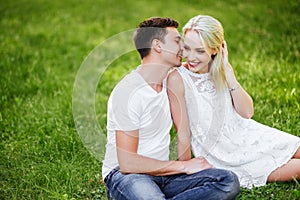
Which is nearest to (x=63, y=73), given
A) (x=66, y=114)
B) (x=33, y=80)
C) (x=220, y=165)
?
(x=33, y=80)

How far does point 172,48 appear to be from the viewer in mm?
3176

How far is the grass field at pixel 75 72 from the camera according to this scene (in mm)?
3699

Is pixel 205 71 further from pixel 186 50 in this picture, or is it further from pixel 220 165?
pixel 220 165

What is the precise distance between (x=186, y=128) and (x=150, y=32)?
2.39ft

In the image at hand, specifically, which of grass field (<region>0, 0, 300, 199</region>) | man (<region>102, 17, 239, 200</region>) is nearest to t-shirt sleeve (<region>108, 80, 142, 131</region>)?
man (<region>102, 17, 239, 200</region>)

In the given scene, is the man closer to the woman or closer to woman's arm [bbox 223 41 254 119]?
the woman

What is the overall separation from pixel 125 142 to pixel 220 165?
89 centimetres

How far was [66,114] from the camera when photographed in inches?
183

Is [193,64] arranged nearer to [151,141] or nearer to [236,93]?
[236,93]

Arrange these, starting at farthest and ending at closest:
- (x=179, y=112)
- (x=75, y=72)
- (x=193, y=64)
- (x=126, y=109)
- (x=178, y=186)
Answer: (x=75, y=72), (x=193, y=64), (x=179, y=112), (x=178, y=186), (x=126, y=109)

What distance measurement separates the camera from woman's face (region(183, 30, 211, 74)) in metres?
3.32

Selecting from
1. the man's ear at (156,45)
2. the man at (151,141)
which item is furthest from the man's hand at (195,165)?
the man's ear at (156,45)

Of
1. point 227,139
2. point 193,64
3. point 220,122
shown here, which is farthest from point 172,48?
point 227,139

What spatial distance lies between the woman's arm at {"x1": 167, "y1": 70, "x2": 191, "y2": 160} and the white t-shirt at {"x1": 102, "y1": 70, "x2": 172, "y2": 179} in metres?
0.09
